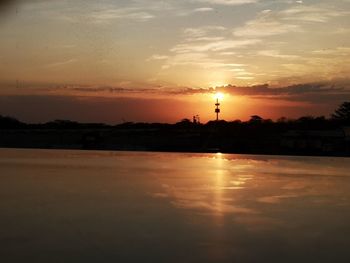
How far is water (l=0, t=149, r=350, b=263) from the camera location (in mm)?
7145

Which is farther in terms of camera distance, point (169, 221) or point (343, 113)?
point (343, 113)

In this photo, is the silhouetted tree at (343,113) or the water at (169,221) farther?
the silhouetted tree at (343,113)

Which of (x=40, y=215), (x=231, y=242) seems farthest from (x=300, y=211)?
(x=40, y=215)

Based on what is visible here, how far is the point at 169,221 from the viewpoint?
938 cm

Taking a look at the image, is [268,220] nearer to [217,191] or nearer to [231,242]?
[231,242]

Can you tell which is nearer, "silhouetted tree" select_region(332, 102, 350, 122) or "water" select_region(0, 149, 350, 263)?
"water" select_region(0, 149, 350, 263)

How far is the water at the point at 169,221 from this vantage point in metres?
7.14

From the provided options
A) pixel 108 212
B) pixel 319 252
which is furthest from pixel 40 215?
pixel 319 252

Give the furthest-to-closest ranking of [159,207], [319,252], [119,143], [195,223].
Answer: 1. [119,143]
2. [159,207]
3. [195,223]
4. [319,252]

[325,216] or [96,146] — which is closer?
[325,216]

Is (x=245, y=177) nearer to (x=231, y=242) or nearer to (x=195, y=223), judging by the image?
(x=195, y=223)

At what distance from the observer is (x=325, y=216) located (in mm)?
10391

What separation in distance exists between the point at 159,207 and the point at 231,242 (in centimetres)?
318

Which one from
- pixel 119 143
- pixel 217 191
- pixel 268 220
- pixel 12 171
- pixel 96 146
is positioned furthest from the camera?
pixel 119 143
